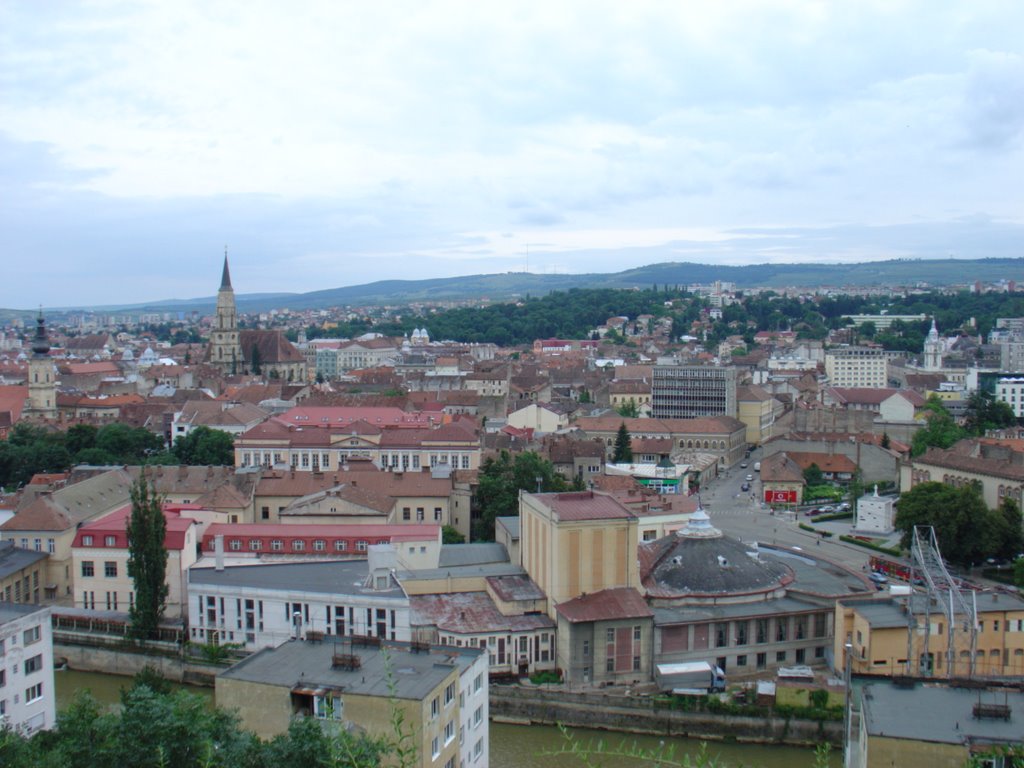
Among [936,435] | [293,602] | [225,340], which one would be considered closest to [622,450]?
[936,435]

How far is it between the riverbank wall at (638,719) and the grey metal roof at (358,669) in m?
2.77

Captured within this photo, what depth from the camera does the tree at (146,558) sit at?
13.1 m

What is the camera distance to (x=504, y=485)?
18.1m

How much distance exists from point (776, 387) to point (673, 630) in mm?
27553

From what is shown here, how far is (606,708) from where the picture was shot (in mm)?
11656

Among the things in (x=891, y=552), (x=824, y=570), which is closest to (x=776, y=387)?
(x=891, y=552)

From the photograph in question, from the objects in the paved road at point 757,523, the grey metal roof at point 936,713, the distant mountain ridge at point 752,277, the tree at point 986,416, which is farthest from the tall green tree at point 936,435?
the distant mountain ridge at point 752,277

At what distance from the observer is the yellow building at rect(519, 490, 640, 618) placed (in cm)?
1262

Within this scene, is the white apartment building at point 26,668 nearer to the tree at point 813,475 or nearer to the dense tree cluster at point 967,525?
the dense tree cluster at point 967,525

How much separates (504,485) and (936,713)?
1045 cm

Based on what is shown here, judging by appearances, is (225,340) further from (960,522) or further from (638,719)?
(638,719)

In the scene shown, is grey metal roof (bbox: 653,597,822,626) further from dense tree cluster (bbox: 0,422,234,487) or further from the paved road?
dense tree cluster (bbox: 0,422,234,487)

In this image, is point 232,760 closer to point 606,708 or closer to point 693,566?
point 606,708

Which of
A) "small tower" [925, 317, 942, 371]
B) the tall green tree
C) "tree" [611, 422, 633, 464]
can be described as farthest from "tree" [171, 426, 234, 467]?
"small tower" [925, 317, 942, 371]
